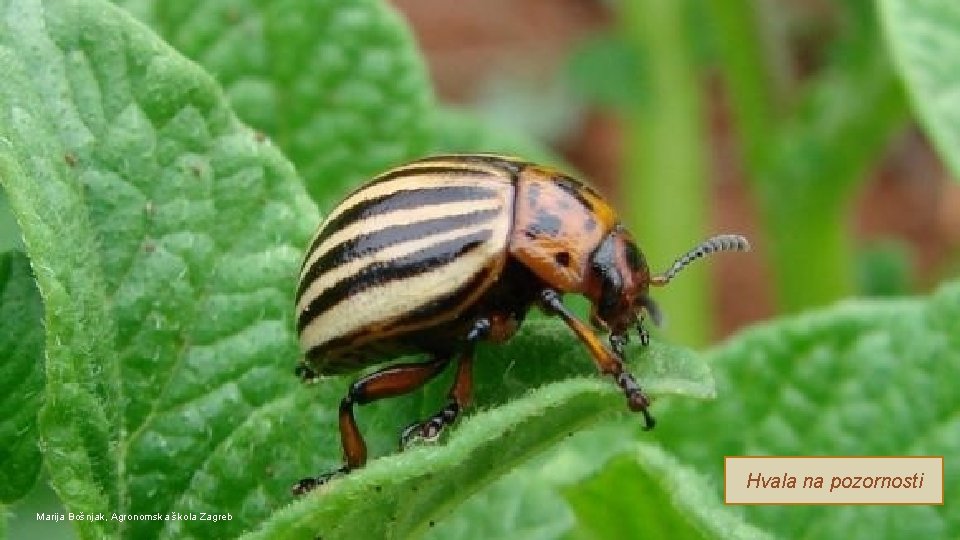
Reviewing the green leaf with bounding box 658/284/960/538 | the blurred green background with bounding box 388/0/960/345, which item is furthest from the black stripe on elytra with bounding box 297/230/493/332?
the blurred green background with bounding box 388/0/960/345

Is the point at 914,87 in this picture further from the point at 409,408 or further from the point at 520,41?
the point at 520,41

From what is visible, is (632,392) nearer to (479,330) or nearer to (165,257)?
(479,330)

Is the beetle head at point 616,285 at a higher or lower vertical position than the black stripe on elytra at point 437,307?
lower

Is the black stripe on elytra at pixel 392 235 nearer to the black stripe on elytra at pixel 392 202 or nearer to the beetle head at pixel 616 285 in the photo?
the black stripe on elytra at pixel 392 202

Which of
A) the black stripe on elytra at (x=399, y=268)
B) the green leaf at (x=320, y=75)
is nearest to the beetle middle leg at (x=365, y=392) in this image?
the black stripe on elytra at (x=399, y=268)

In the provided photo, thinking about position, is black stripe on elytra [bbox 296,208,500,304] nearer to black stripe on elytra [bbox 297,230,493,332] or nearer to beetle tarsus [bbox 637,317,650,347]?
black stripe on elytra [bbox 297,230,493,332]

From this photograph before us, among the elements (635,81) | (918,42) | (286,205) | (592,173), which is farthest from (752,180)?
(592,173)
